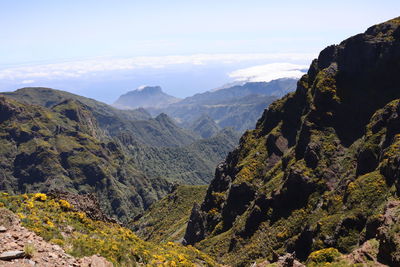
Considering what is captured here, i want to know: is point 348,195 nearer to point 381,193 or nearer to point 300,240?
point 381,193

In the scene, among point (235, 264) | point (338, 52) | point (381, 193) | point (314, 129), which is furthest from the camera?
point (338, 52)

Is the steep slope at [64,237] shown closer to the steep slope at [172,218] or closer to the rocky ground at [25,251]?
the rocky ground at [25,251]

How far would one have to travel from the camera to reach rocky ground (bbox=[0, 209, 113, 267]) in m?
21.6

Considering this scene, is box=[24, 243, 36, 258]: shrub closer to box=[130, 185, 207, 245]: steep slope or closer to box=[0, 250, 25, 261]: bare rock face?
box=[0, 250, 25, 261]: bare rock face

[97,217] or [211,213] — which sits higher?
[97,217]

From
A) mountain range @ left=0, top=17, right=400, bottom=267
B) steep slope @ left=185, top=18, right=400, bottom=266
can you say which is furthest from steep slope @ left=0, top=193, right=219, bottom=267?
steep slope @ left=185, top=18, right=400, bottom=266

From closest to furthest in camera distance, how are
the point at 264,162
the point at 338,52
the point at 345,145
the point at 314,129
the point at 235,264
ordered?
the point at 235,264 → the point at 345,145 → the point at 314,129 → the point at 338,52 → the point at 264,162

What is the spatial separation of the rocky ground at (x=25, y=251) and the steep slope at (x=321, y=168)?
46615 mm

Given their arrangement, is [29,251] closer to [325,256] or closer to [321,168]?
[325,256]

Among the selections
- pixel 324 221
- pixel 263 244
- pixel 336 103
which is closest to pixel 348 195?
pixel 324 221

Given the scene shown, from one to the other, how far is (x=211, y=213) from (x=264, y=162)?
26.0 m

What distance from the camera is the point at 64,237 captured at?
113ft

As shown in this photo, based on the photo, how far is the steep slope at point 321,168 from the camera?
7212cm

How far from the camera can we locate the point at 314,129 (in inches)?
4230
